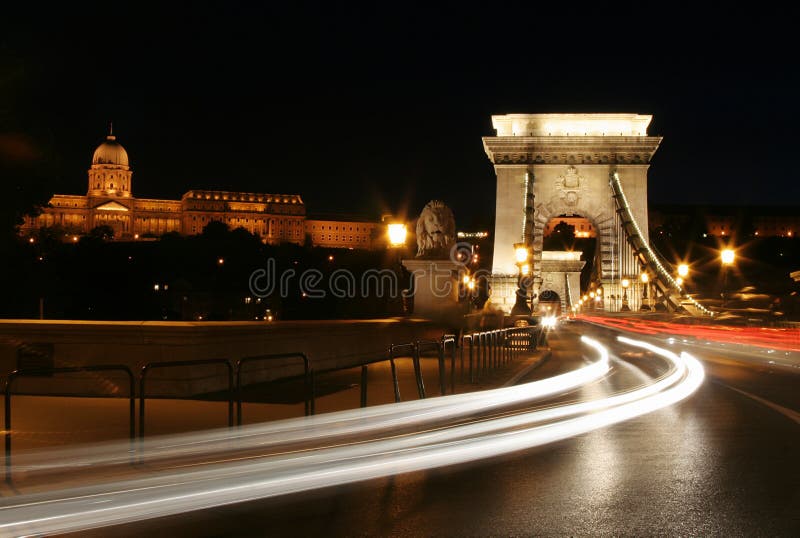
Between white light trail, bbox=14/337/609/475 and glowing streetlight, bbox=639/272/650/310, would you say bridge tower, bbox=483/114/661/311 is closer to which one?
glowing streetlight, bbox=639/272/650/310

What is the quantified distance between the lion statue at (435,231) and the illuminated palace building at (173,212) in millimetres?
156538

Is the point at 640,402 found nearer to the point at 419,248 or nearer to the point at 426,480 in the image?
the point at 426,480

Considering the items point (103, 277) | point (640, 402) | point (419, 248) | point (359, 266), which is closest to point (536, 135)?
point (359, 266)

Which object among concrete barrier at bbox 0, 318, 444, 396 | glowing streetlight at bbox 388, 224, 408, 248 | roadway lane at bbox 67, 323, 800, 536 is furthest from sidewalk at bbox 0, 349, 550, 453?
glowing streetlight at bbox 388, 224, 408, 248

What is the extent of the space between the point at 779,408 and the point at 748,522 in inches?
272

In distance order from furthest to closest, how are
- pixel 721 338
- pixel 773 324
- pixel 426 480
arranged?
pixel 773 324 → pixel 721 338 → pixel 426 480

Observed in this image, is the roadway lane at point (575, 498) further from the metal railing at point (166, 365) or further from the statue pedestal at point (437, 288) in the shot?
the statue pedestal at point (437, 288)

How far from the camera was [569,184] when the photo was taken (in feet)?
235

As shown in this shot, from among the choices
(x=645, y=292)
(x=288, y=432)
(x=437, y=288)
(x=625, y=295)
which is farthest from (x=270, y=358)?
(x=625, y=295)

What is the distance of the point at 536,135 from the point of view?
234 feet

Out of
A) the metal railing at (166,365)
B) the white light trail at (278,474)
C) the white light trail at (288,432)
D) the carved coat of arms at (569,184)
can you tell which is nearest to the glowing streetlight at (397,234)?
the white light trail at (288,432)

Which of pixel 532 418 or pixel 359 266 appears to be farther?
pixel 359 266

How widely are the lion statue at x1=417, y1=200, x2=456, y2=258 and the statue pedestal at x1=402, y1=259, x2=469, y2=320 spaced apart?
0.32m

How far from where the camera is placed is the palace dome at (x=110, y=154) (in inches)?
7416
